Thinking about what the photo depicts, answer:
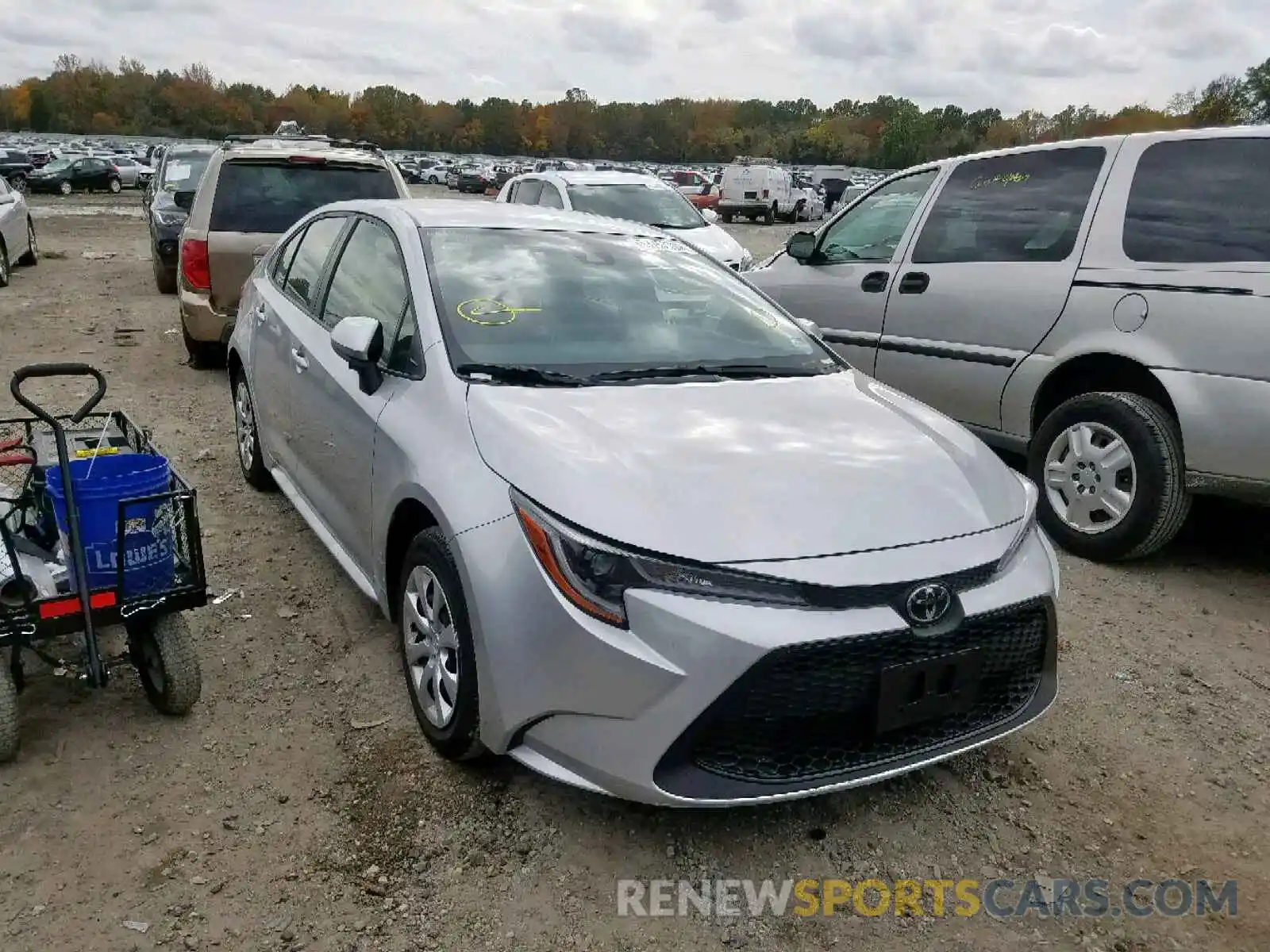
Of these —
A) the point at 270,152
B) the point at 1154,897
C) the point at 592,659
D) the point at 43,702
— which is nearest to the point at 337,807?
the point at 592,659

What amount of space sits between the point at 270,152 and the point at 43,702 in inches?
217

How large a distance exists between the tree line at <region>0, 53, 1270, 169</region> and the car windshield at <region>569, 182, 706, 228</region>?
76461 millimetres

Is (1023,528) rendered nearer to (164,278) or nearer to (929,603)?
(929,603)

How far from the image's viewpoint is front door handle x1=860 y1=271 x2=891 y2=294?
575 cm

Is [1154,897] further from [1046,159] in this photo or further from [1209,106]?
[1209,106]

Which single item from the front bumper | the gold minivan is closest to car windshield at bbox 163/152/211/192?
the gold minivan

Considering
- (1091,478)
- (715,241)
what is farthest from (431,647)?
(715,241)

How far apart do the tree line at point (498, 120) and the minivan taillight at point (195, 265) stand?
3219 inches

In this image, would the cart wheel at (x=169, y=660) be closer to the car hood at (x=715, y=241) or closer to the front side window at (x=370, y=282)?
the front side window at (x=370, y=282)

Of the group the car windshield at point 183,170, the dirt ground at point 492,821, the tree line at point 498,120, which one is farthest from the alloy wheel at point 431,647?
the tree line at point 498,120

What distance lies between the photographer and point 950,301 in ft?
17.5

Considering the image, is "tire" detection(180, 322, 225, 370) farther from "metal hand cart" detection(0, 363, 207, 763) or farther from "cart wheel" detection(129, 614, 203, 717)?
"cart wheel" detection(129, 614, 203, 717)

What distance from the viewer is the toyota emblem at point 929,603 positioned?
7.92 ft

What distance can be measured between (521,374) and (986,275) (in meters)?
3.09
